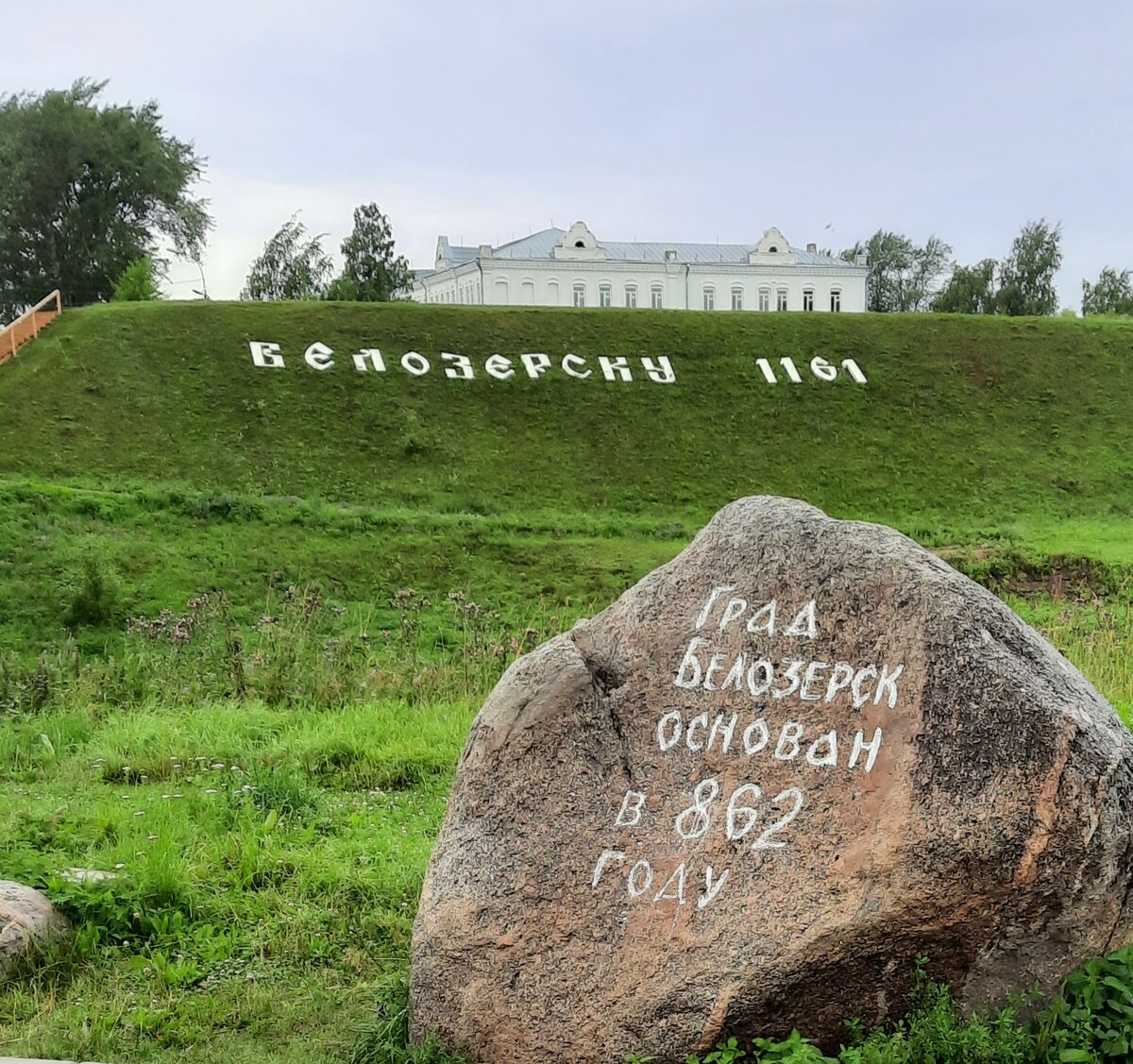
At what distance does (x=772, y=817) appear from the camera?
3479 mm

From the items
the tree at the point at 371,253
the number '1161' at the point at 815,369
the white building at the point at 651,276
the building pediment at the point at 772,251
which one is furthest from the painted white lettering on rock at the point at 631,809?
the building pediment at the point at 772,251

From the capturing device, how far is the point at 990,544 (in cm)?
2006

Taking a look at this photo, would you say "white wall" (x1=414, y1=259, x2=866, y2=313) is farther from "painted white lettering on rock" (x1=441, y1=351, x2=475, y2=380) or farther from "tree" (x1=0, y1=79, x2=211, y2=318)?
"painted white lettering on rock" (x1=441, y1=351, x2=475, y2=380)

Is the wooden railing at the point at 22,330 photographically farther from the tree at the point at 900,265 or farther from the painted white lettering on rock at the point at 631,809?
the tree at the point at 900,265

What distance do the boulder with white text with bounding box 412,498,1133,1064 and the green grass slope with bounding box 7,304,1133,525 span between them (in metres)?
18.4

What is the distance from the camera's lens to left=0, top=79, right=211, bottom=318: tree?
4509 cm

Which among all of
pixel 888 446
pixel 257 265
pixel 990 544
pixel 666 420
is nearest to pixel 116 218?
pixel 257 265

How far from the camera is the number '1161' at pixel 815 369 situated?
29.3 meters

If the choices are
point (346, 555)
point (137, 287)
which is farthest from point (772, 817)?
point (137, 287)

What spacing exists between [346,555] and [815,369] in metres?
16.4

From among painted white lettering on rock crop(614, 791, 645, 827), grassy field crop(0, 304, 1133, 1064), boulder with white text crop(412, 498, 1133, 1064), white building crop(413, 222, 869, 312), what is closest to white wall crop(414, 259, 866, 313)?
white building crop(413, 222, 869, 312)

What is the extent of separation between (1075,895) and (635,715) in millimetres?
1402

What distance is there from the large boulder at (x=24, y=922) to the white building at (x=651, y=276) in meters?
49.3

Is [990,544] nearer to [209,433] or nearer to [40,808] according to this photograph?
[209,433]
